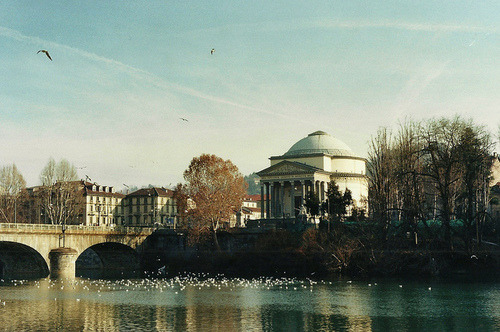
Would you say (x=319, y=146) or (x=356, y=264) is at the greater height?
(x=319, y=146)

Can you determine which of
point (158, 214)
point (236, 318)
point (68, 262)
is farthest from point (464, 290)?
point (158, 214)

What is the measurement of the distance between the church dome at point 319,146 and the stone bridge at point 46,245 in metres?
51.2

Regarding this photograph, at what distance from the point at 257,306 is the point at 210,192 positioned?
5000 centimetres

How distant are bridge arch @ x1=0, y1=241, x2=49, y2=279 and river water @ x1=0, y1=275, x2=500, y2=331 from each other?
10993 mm

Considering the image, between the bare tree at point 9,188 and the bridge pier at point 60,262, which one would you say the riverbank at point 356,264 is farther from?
the bare tree at point 9,188

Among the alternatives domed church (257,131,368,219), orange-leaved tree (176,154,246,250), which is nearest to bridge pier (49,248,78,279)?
orange-leaved tree (176,154,246,250)

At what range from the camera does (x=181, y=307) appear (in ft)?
145

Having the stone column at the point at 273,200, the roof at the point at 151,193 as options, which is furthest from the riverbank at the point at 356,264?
the roof at the point at 151,193

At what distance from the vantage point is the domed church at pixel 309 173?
118938 mm

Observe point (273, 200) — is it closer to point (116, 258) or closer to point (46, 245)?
point (116, 258)

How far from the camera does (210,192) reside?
306 feet

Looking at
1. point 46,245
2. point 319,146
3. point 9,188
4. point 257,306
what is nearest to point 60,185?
point 9,188

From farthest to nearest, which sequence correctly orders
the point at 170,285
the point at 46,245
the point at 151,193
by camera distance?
the point at 151,193
the point at 46,245
the point at 170,285

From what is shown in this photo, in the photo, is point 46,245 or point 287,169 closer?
point 46,245
